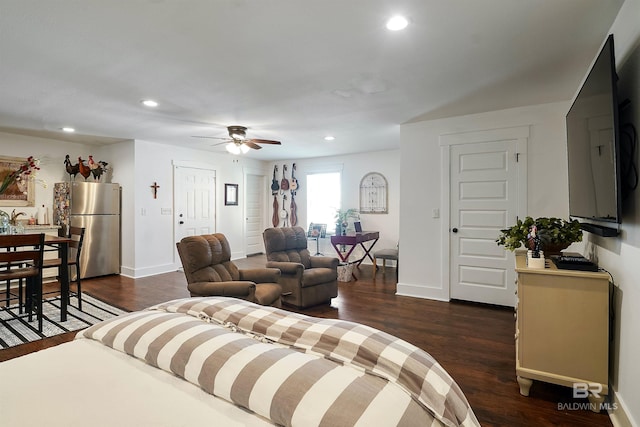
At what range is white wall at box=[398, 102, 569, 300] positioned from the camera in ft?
11.9

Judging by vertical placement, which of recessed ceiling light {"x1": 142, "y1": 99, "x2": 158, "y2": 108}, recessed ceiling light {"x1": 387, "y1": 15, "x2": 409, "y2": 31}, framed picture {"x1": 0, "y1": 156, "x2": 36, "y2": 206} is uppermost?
recessed ceiling light {"x1": 142, "y1": 99, "x2": 158, "y2": 108}

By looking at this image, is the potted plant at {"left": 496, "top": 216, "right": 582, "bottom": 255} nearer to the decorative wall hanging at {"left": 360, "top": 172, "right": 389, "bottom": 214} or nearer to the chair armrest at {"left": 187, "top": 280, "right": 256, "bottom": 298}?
the chair armrest at {"left": 187, "top": 280, "right": 256, "bottom": 298}

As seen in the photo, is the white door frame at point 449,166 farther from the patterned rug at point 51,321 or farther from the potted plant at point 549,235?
the patterned rug at point 51,321

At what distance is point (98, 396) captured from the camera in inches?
38.3

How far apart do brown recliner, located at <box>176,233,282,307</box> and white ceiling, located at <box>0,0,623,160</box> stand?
56.8 inches

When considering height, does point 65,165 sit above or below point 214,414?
above

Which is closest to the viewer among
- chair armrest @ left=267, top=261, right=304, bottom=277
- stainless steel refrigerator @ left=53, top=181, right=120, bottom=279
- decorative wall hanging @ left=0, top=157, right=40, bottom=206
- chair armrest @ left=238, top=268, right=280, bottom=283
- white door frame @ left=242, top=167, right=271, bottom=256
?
chair armrest @ left=238, top=268, right=280, bottom=283

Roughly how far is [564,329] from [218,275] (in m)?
2.64

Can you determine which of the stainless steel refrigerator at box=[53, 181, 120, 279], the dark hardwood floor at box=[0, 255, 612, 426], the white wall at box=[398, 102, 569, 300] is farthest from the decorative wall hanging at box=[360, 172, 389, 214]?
the stainless steel refrigerator at box=[53, 181, 120, 279]

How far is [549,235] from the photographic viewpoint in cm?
248

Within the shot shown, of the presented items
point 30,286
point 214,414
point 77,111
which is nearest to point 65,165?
point 77,111

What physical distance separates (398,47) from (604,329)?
2.13 metres

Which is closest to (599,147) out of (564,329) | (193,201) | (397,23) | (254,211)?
(564,329)

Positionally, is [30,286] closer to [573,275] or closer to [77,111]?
[77,111]
